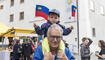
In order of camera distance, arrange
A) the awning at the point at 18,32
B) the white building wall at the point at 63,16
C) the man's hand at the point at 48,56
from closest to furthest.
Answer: the man's hand at the point at 48,56
the awning at the point at 18,32
the white building wall at the point at 63,16

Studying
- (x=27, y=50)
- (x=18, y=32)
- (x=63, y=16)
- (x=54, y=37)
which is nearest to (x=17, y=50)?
(x=27, y=50)

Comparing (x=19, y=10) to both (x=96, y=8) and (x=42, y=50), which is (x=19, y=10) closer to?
(x=96, y=8)

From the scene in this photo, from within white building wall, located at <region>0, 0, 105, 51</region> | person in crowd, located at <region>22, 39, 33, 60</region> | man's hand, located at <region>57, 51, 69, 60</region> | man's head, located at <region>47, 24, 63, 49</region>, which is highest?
white building wall, located at <region>0, 0, 105, 51</region>

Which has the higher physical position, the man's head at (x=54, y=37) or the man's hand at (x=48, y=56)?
the man's head at (x=54, y=37)

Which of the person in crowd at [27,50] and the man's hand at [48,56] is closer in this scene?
the man's hand at [48,56]

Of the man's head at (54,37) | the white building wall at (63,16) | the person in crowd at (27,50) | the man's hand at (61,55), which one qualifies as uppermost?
the white building wall at (63,16)

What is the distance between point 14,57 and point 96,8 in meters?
14.8

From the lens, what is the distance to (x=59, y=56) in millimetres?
1679

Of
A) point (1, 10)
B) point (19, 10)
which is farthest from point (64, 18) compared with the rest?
point (1, 10)

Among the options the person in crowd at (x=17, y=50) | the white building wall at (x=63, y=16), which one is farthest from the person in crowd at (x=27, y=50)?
the white building wall at (x=63, y=16)

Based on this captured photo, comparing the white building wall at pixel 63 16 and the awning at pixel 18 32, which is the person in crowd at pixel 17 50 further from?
the white building wall at pixel 63 16

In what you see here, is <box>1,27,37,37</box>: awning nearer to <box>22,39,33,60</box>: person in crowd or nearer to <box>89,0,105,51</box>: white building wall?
<box>22,39,33,60</box>: person in crowd

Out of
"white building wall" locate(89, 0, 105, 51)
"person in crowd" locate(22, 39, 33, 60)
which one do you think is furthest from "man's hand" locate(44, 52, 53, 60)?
"white building wall" locate(89, 0, 105, 51)

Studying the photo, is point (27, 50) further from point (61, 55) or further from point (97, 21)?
point (97, 21)
